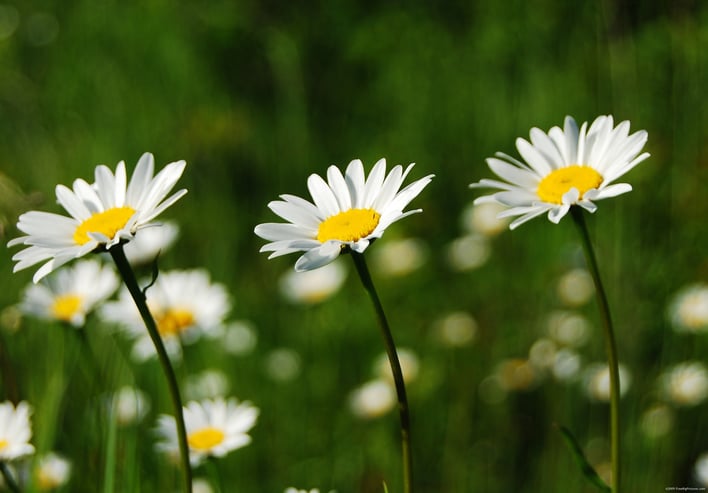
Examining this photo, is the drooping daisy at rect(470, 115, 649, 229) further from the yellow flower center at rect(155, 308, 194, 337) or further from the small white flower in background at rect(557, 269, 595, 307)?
the small white flower in background at rect(557, 269, 595, 307)

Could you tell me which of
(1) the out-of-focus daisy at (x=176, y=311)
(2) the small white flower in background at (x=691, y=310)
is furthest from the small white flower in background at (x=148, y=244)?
(2) the small white flower in background at (x=691, y=310)

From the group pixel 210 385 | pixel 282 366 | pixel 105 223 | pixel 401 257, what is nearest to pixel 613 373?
pixel 105 223

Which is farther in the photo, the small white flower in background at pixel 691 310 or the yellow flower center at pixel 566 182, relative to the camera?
the small white flower in background at pixel 691 310

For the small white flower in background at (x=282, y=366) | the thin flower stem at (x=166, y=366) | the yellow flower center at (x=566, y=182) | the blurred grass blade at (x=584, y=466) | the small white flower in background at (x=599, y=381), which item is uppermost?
the small white flower in background at (x=282, y=366)

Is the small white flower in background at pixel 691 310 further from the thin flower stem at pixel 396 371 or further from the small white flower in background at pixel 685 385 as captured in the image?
the thin flower stem at pixel 396 371

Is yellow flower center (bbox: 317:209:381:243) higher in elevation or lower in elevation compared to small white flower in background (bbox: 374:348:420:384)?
lower

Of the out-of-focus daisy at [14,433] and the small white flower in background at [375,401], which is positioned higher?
the small white flower in background at [375,401]

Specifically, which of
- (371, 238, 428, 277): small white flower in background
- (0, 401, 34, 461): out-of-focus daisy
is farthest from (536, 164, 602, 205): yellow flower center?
(371, 238, 428, 277): small white flower in background
